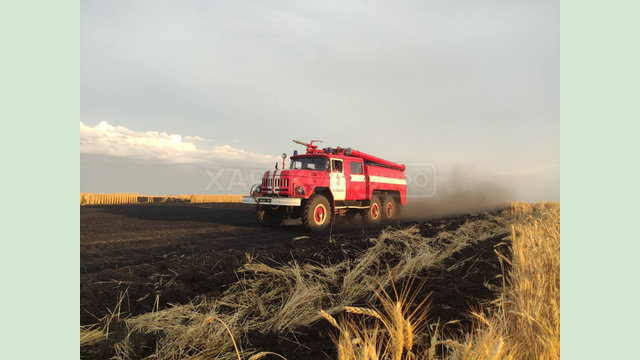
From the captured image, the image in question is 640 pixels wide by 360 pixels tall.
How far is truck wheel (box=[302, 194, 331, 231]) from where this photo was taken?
9.96 meters

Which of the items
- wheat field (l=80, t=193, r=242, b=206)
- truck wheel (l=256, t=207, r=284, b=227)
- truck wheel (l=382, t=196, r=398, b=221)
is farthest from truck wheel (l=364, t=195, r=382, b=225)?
wheat field (l=80, t=193, r=242, b=206)

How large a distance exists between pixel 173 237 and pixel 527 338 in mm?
8706

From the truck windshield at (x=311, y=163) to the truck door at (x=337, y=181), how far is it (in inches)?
11.5

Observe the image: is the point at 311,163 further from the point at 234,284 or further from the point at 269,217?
the point at 234,284

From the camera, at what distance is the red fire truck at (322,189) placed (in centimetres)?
1020

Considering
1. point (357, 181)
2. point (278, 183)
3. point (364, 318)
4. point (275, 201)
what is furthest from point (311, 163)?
point (364, 318)

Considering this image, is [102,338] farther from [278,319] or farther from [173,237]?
[173,237]

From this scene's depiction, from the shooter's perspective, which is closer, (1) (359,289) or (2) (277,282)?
(1) (359,289)

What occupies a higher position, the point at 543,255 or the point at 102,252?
the point at 543,255

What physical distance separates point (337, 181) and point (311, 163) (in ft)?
3.66

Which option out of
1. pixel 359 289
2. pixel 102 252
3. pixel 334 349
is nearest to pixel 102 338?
pixel 334 349

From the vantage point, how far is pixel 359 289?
338cm

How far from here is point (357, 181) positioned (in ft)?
41.0

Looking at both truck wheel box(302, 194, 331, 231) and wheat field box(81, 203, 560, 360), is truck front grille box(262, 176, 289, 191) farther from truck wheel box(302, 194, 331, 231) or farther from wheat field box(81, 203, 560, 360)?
wheat field box(81, 203, 560, 360)
